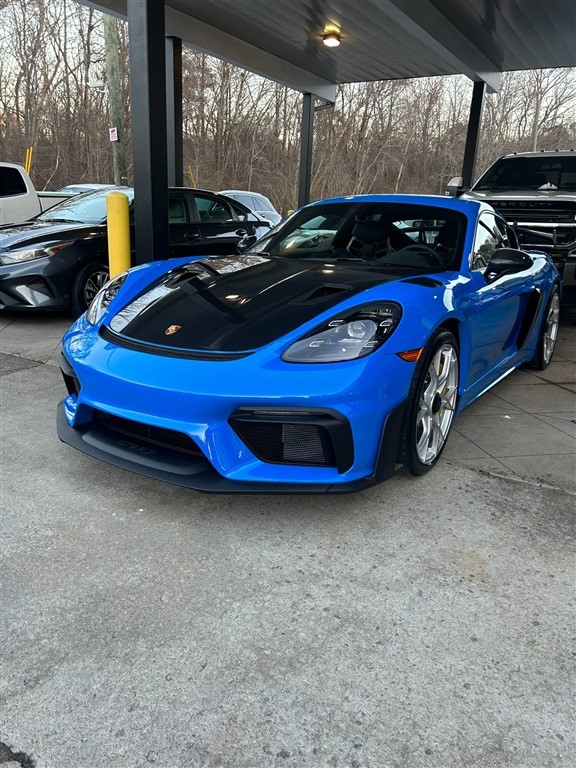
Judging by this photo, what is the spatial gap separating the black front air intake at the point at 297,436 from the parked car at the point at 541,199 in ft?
16.1

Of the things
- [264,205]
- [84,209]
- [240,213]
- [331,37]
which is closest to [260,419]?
[84,209]

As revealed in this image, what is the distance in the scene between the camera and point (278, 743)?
1.51 m

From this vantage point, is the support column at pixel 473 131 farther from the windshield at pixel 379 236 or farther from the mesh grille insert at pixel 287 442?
the mesh grille insert at pixel 287 442

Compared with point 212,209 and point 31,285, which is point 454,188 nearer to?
point 212,209

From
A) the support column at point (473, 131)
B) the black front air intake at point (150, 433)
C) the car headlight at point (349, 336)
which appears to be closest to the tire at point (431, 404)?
the car headlight at point (349, 336)

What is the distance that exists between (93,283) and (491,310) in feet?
14.4

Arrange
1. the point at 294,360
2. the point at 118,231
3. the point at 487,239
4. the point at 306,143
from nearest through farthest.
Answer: the point at 294,360, the point at 487,239, the point at 118,231, the point at 306,143

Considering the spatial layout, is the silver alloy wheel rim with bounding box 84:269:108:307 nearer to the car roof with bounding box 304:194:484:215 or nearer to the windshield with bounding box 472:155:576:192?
the car roof with bounding box 304:194:484:215

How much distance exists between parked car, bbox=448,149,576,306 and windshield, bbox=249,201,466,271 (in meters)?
3.32

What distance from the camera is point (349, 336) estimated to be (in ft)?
8.24

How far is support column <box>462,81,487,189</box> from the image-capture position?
11.0 metres

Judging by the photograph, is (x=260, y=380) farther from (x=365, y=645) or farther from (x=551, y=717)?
(x=551, y=717)

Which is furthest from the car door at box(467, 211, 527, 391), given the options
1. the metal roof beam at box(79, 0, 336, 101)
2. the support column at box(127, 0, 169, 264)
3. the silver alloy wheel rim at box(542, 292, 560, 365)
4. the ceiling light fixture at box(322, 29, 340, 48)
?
the metal roof beam at box(79, 0, 336, 101)

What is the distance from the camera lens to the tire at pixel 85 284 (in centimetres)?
625
